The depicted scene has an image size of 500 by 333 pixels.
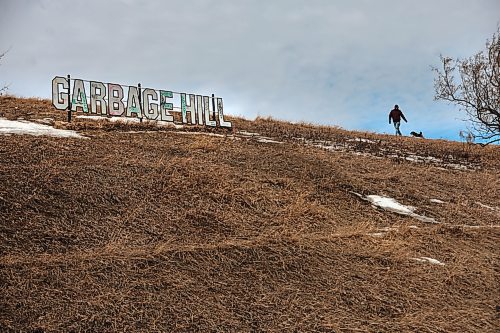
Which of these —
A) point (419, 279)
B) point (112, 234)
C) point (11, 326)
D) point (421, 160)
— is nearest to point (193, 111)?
point (421, 160)

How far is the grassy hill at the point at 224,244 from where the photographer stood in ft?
16.0

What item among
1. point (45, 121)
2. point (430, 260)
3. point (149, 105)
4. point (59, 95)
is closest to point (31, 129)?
point (45, 121)

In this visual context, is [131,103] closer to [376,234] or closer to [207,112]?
[207,112]

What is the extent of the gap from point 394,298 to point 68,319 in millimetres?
3741

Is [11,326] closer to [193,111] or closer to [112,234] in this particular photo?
[112,234]

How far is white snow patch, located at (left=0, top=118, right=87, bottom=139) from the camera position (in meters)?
11.0

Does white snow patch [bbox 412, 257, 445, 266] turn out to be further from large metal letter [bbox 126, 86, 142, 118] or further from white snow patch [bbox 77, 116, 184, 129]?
large metal letter [bbox 126, 86, 142, 118]

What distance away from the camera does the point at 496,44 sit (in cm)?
1948

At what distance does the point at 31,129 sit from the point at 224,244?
7325mm

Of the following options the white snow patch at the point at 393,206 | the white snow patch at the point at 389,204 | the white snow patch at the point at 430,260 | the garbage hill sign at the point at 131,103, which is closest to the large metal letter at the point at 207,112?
the garbage hill sign at the point at 131,103

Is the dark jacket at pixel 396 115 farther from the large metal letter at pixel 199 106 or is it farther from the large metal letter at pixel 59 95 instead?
the large metal letter at pixel 59 95

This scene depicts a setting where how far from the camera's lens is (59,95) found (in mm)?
13141

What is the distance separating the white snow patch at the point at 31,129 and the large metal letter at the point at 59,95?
1.04 meters

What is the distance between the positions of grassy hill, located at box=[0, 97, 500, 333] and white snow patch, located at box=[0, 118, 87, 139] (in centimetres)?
54
